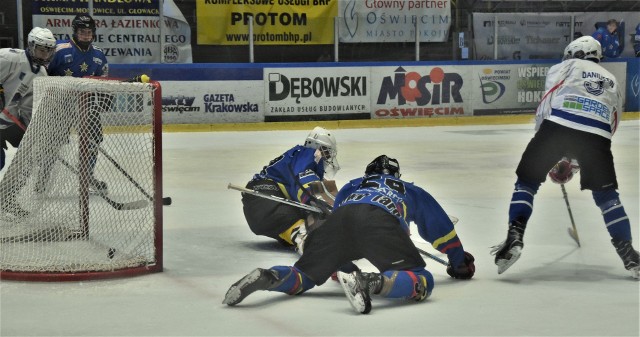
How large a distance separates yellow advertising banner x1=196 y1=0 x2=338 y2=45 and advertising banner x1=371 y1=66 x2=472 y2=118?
0.96 metres

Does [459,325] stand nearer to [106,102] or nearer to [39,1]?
[106,102]

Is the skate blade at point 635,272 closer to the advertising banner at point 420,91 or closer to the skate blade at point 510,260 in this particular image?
the skate blade at point 510,260

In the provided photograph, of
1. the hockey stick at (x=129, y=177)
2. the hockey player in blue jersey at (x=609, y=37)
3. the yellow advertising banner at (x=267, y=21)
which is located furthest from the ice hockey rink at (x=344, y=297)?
the hockey player in blue jersey at (x=609, y=37)

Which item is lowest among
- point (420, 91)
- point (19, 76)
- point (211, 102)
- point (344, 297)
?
point (344, 297)

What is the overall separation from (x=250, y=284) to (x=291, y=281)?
25 cm

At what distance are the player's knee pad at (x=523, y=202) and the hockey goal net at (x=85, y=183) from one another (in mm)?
1660

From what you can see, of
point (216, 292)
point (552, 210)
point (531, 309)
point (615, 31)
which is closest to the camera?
point (531, 309)

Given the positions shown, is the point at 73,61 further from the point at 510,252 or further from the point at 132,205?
the point at 510,252

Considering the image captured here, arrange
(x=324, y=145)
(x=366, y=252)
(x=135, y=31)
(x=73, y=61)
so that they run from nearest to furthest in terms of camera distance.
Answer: (x=366, y=252)
(x=324, y=145)
(x=73, y=61)
(x=135, y=31)

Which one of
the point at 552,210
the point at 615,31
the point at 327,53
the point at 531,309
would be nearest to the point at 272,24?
the point at 327,53

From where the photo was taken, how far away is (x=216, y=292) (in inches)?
192

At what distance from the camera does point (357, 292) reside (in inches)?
172

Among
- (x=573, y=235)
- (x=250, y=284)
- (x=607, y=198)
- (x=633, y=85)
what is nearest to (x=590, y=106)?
(x=607, y=198)

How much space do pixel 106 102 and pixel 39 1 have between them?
878 centimetres
